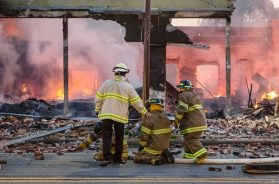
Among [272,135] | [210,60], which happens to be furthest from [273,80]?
[272,135]

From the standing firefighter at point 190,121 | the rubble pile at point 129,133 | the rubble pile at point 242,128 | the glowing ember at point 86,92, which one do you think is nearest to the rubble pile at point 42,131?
the rubble pile at point 129,133

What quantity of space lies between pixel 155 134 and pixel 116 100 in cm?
93

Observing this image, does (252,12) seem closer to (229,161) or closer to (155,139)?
(229,161)

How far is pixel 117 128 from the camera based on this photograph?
886 cm

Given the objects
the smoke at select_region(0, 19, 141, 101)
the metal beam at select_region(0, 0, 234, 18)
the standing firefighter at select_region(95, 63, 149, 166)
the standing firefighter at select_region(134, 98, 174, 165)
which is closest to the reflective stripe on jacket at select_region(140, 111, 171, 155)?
the standing firefighter at select_region(134, 98, 174, 165)

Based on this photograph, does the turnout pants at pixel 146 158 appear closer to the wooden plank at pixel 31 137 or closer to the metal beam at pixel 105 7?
the wooden plank at pixel 31 137

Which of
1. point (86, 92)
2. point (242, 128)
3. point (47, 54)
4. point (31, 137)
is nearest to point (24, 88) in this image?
point (47, 54)

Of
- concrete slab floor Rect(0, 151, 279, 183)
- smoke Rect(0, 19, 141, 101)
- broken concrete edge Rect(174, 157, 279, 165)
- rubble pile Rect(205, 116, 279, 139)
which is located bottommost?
concrete slab floor Rect(0, 151, 279, 183)

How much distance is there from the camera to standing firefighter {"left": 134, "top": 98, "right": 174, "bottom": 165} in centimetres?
889

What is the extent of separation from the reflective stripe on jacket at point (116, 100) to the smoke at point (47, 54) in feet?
63.8

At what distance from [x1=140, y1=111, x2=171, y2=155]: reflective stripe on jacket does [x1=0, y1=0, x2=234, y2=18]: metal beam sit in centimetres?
1067

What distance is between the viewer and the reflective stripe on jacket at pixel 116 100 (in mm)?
8828

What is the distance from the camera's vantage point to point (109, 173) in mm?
7688

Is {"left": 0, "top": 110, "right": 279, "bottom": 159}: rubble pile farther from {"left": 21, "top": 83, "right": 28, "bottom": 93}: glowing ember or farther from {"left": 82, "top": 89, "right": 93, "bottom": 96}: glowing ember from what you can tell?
{"left": 82, "top": 89, "right": 93, "bottom": 96}: glowing ember
